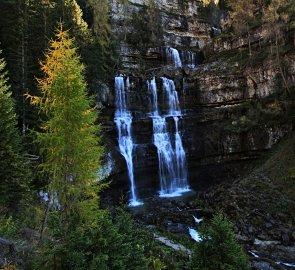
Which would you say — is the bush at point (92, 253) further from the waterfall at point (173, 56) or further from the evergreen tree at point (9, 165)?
the waterfall at point (173, 56)

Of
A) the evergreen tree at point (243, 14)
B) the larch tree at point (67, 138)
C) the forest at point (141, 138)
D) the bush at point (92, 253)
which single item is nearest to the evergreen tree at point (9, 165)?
the forest at point (141, 138)

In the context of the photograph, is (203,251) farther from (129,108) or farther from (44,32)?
(129,108)

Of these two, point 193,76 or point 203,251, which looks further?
point 193,76

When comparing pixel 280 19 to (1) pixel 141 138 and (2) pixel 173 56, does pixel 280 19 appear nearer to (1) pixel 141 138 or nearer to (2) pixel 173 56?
(2) pixel 173 56

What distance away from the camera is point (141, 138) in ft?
111

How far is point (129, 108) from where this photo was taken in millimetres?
36000

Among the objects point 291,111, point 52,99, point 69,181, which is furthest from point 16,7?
point 291,111

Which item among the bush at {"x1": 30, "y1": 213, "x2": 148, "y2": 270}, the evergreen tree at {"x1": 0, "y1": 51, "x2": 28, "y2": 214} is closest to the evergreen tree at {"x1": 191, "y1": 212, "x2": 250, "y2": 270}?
the bush at {"x1": 30, "y1": 213, "x2": 148, "y2": 270}

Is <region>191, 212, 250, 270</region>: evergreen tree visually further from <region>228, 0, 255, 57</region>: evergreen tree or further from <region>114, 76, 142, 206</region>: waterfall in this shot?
<region>228, 0, 255, 57</region>: evergreen tree

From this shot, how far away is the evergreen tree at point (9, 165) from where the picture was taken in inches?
634

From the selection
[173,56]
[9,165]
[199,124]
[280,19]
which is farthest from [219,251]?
[173,56]

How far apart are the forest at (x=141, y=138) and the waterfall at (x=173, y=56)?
35 cm

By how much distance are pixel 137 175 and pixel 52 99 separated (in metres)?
21.3

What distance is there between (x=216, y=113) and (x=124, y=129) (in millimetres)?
11144
